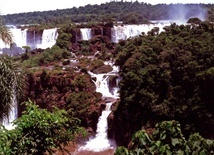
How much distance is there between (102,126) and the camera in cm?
2464

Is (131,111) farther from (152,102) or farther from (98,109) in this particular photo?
(98,109)

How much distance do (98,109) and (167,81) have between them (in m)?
6.54

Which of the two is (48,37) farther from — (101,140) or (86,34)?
(101,140)

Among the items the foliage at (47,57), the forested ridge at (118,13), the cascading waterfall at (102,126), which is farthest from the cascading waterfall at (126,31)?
the cascading waterfall at (102,126)

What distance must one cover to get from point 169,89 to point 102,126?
21.1ft

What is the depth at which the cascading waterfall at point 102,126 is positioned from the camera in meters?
22.5

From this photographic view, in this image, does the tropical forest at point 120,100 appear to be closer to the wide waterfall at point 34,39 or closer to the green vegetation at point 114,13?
the wide waterfall at point 34,39

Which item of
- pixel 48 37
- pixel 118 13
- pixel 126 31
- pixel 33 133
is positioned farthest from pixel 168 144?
pixel 118 13

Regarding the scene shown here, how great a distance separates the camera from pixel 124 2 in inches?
3718

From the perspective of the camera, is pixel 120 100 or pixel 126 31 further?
pixel 126 31

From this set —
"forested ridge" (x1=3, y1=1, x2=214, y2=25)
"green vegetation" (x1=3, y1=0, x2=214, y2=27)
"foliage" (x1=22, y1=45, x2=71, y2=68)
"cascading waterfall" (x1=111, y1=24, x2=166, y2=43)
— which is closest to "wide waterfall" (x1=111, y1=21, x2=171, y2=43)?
"cascading waterfall" (x1=111, y1=24, x2=166, y2=43)

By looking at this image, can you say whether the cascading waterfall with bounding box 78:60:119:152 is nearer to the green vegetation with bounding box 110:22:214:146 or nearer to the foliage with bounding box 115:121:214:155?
the green vegetation with bounding box 110:22:214:146

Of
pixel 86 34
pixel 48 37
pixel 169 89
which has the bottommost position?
pixel 169 89

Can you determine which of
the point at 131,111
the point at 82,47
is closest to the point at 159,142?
the point at 131,111
